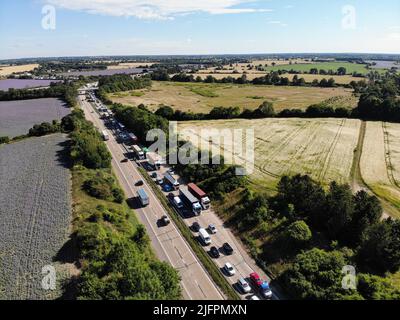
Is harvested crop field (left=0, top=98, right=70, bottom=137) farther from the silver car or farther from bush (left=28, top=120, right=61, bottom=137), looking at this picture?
the silver car

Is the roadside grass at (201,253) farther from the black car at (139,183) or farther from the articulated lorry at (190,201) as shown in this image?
the black car at (139,183)

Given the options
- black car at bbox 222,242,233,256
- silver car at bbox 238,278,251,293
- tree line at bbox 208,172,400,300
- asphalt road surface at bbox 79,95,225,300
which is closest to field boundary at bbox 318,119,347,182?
tree line at bbox 208,172,400,300

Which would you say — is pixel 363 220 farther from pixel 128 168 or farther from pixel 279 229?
pixel 128 168

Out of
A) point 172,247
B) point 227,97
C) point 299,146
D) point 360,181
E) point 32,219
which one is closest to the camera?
point 172,247

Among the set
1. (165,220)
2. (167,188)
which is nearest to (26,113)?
(167,188)

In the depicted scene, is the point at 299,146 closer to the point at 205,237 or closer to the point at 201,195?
the point at 201,195
